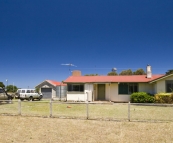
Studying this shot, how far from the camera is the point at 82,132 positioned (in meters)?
8.13

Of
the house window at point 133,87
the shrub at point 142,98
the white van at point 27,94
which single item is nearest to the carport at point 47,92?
the white van at point 27,94

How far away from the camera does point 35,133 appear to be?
26.2 feet

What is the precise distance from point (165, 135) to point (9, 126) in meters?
7.28

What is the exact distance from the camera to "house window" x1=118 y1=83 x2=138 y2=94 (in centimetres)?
2378

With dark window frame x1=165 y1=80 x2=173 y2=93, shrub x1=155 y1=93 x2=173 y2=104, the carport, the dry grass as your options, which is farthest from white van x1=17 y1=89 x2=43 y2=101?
dark window frame x1=165 y1=80 x2=173 y2=93

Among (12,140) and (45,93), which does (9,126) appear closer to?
(12,140)

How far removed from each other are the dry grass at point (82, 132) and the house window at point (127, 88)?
45.8 feet

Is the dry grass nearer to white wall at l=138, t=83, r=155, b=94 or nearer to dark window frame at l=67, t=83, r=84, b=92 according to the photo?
white wall at l=138, t=83, r=155, b=94

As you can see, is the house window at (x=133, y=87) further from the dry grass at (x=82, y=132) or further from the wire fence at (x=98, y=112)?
the dry grass at (x=82, y=132)

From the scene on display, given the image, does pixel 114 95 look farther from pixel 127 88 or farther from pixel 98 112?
pixel 98 112

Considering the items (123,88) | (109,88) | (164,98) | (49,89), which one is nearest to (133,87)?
(123,88)

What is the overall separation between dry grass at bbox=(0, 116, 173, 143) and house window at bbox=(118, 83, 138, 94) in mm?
13955

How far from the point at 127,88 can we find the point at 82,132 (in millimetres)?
16747

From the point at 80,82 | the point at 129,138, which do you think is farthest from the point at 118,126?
the point at 80,82
